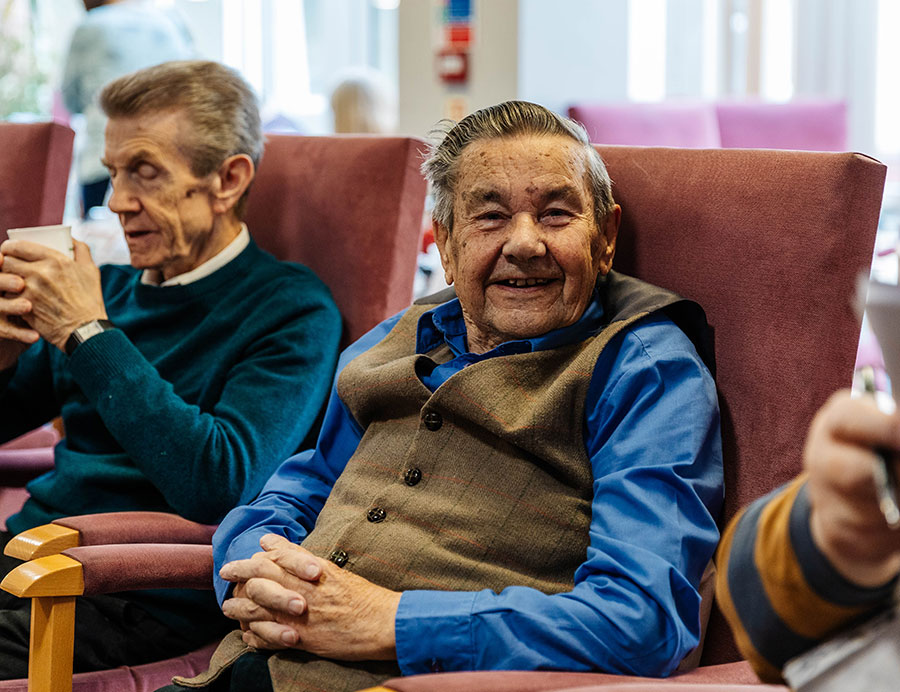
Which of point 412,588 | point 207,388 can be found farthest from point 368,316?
point 412,588

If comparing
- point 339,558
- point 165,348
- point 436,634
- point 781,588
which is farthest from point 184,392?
point 781,588

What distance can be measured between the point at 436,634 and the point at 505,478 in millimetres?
231

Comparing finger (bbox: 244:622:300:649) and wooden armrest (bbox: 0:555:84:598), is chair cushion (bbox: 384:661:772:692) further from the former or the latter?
wooden armrest (bbox: 0:555:84:598)

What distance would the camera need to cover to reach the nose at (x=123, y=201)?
1.88 m

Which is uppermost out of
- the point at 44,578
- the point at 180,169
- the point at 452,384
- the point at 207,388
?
the point at 180,169

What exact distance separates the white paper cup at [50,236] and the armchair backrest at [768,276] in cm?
99

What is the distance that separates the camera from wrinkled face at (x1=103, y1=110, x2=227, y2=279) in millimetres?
1886

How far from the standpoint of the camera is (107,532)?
1578 millimetres

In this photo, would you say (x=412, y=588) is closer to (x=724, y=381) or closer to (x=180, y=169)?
(x=724, y=381)

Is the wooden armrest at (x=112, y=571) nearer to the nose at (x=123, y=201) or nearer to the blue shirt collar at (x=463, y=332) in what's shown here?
the blue shirt collar at (x=463, y=332)

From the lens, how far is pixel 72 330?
68.2 inches

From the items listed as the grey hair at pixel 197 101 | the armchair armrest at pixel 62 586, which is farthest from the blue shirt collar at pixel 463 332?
the grey hair at pixel 197 101

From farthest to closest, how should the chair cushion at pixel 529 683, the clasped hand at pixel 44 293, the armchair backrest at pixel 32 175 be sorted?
1. the armchair backrest at pixel 32 175
2. the clasped hand at pixel 44 293
3. the chair cushion at pixel 529 683

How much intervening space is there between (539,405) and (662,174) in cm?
43
